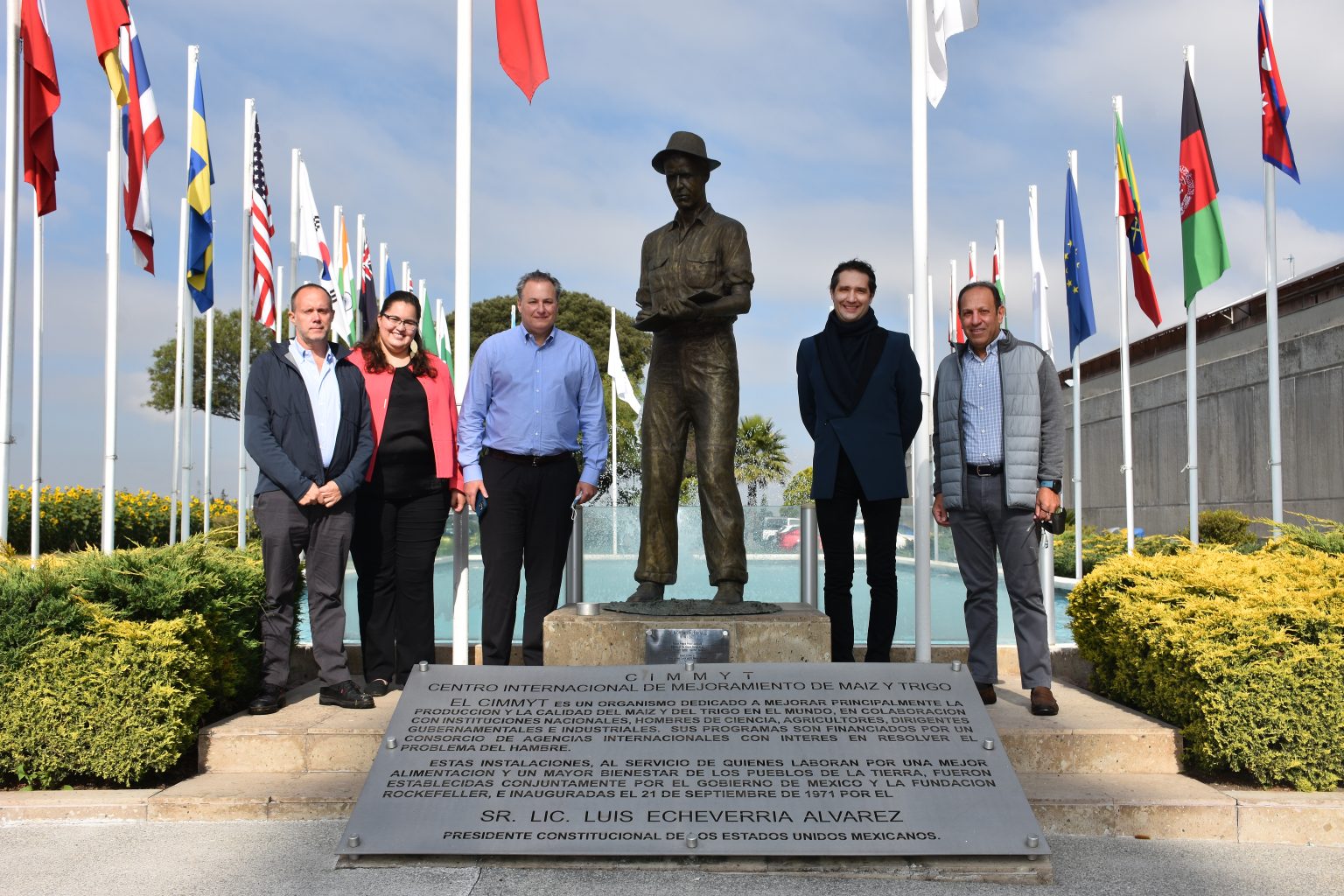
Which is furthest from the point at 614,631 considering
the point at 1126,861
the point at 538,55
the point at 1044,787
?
the point at 538,55

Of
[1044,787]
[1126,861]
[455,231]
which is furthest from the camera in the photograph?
[455,231]

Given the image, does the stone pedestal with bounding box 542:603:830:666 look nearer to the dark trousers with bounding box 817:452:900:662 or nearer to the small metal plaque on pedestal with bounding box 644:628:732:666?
the small metal plaque on pedestal with bounding box 644:628:732:666

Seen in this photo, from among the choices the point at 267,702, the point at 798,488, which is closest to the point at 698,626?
the point at 267,702

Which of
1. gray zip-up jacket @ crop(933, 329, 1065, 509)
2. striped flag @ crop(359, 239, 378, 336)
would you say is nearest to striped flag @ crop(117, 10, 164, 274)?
gray zip-up jacket @ crop(933, 329, 1065, 509)

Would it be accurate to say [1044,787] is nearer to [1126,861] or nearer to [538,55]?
[1126,861]

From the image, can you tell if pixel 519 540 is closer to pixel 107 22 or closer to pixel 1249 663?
pixel 1249 663

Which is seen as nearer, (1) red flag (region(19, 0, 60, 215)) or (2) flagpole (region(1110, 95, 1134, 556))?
(1) red flag (region(19, 0, 60, 215))

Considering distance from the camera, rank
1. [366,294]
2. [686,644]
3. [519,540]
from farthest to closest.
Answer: [366,294]
[519,540]
[686,644]

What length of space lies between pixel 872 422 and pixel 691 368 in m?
0.88

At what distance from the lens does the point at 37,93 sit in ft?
Answer: 22.9

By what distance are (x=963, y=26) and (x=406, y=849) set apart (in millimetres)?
5076

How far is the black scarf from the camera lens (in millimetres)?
4801

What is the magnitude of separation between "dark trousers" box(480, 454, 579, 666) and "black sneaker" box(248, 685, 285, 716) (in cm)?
99

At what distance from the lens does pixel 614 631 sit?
4523mm
